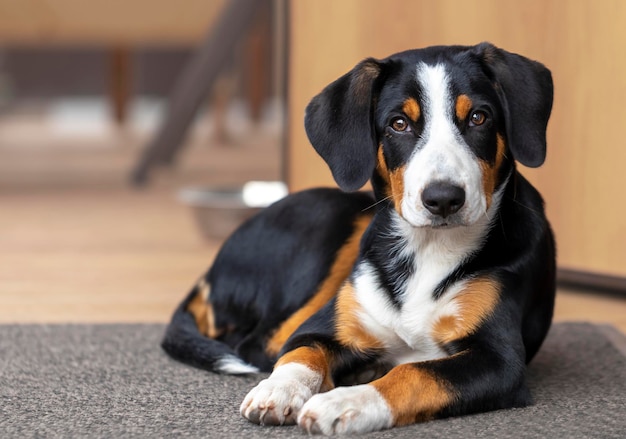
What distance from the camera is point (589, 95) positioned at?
9.03 ft

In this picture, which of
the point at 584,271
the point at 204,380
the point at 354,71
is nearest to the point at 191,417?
the point at 204,380

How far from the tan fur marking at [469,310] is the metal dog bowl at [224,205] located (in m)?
1.69

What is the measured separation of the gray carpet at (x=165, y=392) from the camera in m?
1.64

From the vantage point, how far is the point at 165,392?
189 cm

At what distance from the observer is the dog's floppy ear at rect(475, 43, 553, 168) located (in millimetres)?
1761

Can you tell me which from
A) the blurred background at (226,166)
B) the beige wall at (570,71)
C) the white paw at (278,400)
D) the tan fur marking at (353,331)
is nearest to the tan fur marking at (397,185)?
the tan fur marking at (353,331)

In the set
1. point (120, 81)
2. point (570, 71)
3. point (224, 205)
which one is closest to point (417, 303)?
point (570, 71)

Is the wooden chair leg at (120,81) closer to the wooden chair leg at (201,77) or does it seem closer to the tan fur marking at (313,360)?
the wooden chair leg at (201,77)

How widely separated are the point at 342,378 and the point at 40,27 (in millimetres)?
3983

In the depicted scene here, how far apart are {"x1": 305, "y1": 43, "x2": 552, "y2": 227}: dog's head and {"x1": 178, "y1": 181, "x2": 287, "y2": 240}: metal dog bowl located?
5.25 ft

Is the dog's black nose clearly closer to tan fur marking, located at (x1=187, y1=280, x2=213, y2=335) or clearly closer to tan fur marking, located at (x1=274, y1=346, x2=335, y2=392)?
tan fur marking, located at (x1=274, y1=346, x2=335, y2=392)

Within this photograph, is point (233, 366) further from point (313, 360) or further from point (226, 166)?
point (226, 166)

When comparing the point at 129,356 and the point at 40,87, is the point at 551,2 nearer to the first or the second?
the point at 129,356

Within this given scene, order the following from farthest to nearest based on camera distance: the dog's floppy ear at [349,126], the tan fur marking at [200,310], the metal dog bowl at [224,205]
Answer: the metal dog bowl at [224,205]
the tan fur marking at [200,310]
the dog's floppy ear at [349,126]
